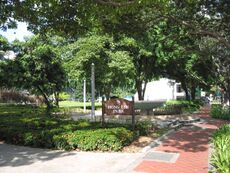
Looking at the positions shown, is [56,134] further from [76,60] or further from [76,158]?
[76,60]

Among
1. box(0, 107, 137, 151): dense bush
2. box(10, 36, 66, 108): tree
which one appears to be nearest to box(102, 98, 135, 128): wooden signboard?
box(0, 107, 137, 151): dense bush

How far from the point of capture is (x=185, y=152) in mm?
13414

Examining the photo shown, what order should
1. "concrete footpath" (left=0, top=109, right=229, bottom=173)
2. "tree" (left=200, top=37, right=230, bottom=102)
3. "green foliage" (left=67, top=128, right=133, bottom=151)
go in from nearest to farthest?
1. "concrete footpath" (left=0, top=109, right=229, bottom=173)
2. "green foliage" (left=67, top=128, right=133, bottom=151)
3. "tree" (left=200, top=37, right=230, bottom=102)

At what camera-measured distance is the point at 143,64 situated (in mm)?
38500

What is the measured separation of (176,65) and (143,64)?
329 centimetres

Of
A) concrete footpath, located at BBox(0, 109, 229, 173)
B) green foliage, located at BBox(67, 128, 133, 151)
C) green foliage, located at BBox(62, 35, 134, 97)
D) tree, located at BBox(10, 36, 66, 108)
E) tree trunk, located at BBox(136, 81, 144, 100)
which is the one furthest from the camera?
tree trunk, located at BBox(136, 81, 144, 100)

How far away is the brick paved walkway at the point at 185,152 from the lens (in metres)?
10.8

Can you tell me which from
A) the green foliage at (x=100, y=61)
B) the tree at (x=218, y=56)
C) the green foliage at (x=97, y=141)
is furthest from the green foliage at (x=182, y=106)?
the green foliage at (x=97, y=141)

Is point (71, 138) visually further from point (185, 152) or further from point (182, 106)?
point (182, 106)

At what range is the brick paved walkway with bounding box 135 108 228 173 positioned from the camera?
10781 millimetres

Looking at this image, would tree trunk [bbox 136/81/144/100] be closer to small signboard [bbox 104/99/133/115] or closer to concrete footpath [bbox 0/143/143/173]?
small signboard [bbox 104/99/133/115]

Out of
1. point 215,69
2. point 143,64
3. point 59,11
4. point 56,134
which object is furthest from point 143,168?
point 143,64

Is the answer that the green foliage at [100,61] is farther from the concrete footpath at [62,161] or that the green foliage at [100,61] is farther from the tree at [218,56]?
→ the concrete footpath at [62,161]

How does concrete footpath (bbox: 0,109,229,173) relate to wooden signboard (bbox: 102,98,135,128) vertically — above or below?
below
